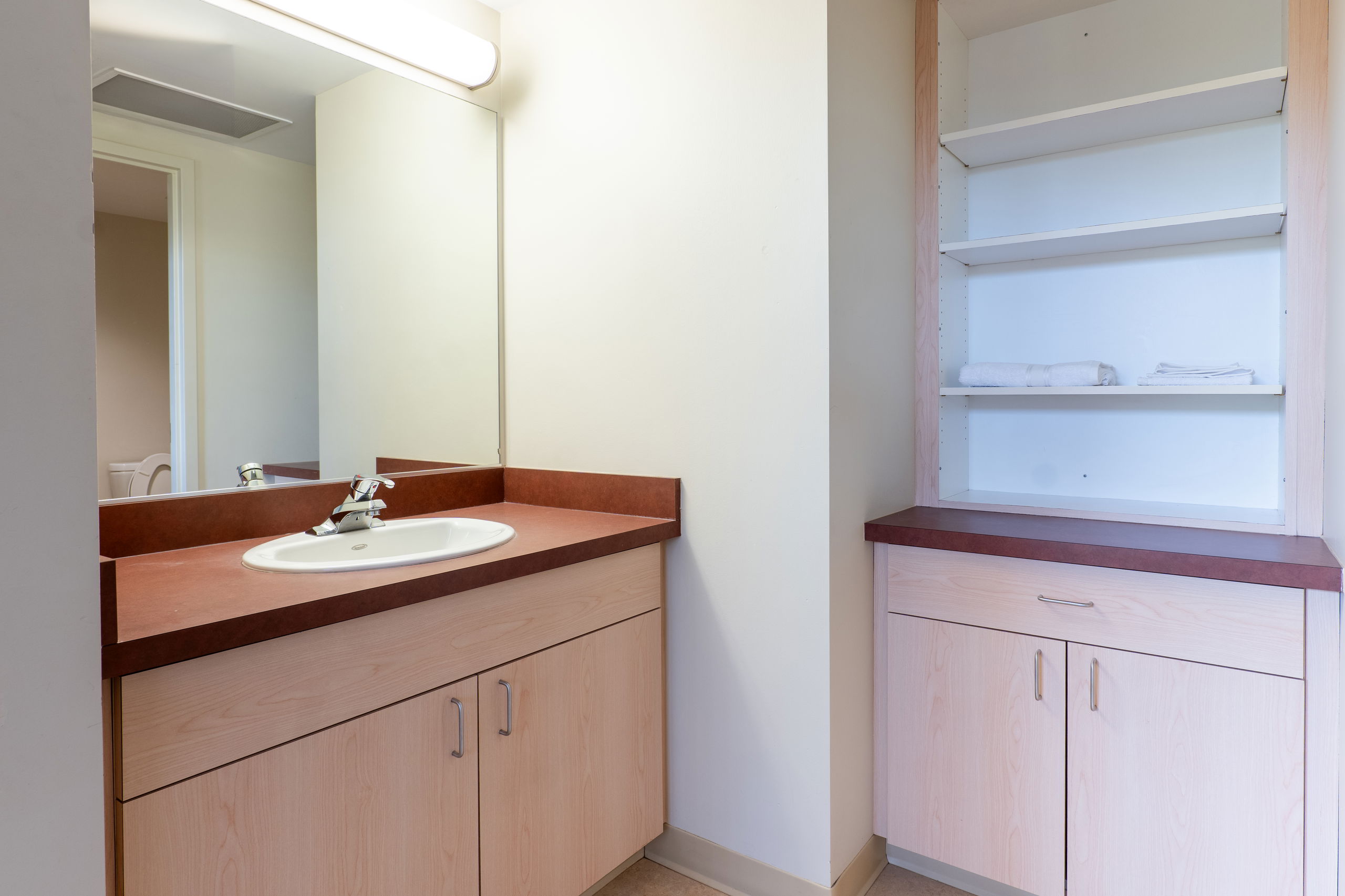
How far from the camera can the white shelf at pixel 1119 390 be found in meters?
1.62

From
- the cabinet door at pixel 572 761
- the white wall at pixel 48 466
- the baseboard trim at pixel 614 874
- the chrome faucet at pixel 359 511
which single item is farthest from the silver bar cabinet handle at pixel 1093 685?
the white wall at pixel 48 466

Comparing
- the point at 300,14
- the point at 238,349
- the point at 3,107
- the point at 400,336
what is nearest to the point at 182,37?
the point at 300,14

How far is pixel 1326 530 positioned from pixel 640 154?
1700 millimetres

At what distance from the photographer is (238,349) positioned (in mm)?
1628

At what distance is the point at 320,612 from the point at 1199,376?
1922mm

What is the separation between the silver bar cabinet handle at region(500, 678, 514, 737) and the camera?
1.42 metres

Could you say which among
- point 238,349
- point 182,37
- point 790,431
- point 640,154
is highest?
point 182,37

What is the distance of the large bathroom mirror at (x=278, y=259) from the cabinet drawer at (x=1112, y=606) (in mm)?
1216

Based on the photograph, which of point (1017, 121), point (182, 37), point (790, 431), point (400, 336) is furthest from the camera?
point (400, 336)

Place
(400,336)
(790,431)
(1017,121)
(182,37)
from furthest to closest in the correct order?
1. (400,336)
2. (1017,121)
3. (790,431)
4. (182,37)

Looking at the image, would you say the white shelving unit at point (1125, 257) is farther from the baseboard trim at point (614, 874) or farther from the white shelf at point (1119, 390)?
the baseboard trim at point (614, 874)

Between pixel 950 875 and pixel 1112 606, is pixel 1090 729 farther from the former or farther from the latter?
pixel 950 875

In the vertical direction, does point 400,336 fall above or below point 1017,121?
below

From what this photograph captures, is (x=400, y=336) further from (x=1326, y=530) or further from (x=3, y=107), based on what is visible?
(x=1326, y=530)
